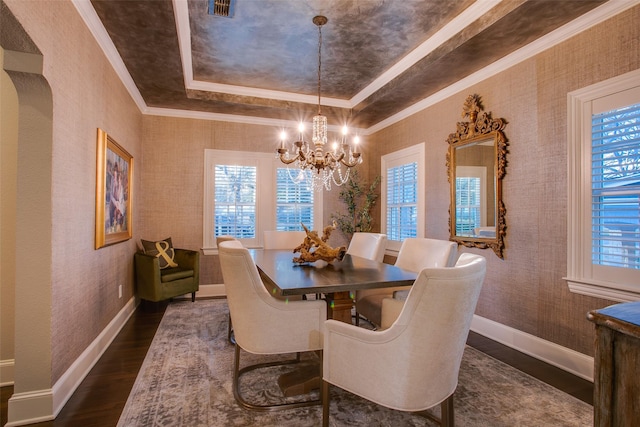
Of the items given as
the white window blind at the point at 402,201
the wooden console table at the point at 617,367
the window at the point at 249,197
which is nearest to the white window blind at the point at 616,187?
the wooden console table at the point at 617,367

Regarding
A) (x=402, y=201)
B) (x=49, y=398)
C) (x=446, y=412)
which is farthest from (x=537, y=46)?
(x=49, y=398)

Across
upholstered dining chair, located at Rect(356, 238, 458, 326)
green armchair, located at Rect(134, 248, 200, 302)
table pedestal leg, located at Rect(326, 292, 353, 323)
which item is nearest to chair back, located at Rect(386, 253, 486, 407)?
table pedestal leg, located at Rect(326, 292, 353, 323)

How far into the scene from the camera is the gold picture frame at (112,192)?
9.24ft

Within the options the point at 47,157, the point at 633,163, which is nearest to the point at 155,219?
the point at 47,157

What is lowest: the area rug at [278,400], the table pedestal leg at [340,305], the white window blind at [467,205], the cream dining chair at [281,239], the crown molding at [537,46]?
the area rug at [278,400]

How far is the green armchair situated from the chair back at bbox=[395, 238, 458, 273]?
2.81m

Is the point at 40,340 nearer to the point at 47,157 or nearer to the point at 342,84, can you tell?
the point at 47,157

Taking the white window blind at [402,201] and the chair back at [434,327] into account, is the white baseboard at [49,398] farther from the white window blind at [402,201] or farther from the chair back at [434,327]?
the white window blind at [402,201]

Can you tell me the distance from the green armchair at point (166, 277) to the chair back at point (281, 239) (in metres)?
1.08

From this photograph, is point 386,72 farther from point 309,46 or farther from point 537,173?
point 537,173

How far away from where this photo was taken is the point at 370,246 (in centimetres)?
341

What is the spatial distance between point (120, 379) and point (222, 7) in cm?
295

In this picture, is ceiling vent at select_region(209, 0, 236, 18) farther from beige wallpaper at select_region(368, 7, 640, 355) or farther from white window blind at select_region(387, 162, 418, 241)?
white window blind at select_region(387, 162, 418, 241)

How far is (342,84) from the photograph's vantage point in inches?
169
